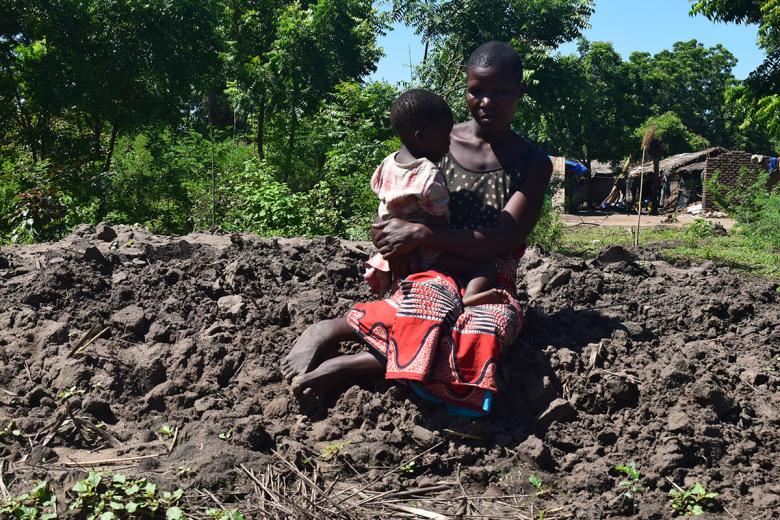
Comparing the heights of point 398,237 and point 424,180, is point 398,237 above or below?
below

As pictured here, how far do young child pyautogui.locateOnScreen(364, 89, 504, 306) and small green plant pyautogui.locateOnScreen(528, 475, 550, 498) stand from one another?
81cm

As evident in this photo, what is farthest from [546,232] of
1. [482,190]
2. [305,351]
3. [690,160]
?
[690,160]

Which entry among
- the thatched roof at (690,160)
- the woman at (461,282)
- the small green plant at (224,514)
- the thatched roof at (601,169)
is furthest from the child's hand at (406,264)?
the thatched roof at (601,169)

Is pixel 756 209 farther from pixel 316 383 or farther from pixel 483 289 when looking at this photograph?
pixel 316 383

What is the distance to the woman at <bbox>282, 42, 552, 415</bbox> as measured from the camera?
10.8 ft

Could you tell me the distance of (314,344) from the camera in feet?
11.9

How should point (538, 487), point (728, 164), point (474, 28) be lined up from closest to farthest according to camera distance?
point (538, 487) → point (474, 28) → point (728, 164)

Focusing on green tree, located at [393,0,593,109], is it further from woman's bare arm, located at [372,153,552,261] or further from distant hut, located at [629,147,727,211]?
distant hut, located at [629,147,727,211]

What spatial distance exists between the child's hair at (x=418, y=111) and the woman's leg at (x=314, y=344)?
0.94 metres

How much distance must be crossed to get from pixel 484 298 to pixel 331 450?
93cm

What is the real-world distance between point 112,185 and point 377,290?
7819 millimetres

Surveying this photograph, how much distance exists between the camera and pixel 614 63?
40.7m

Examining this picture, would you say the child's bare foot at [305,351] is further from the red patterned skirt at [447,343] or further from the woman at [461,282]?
the red patterned skirt at [447,343]

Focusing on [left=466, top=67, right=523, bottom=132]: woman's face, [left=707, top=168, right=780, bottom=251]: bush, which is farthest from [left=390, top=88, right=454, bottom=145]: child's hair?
[left=707, top=168, right=780, bottom=251]: bush
